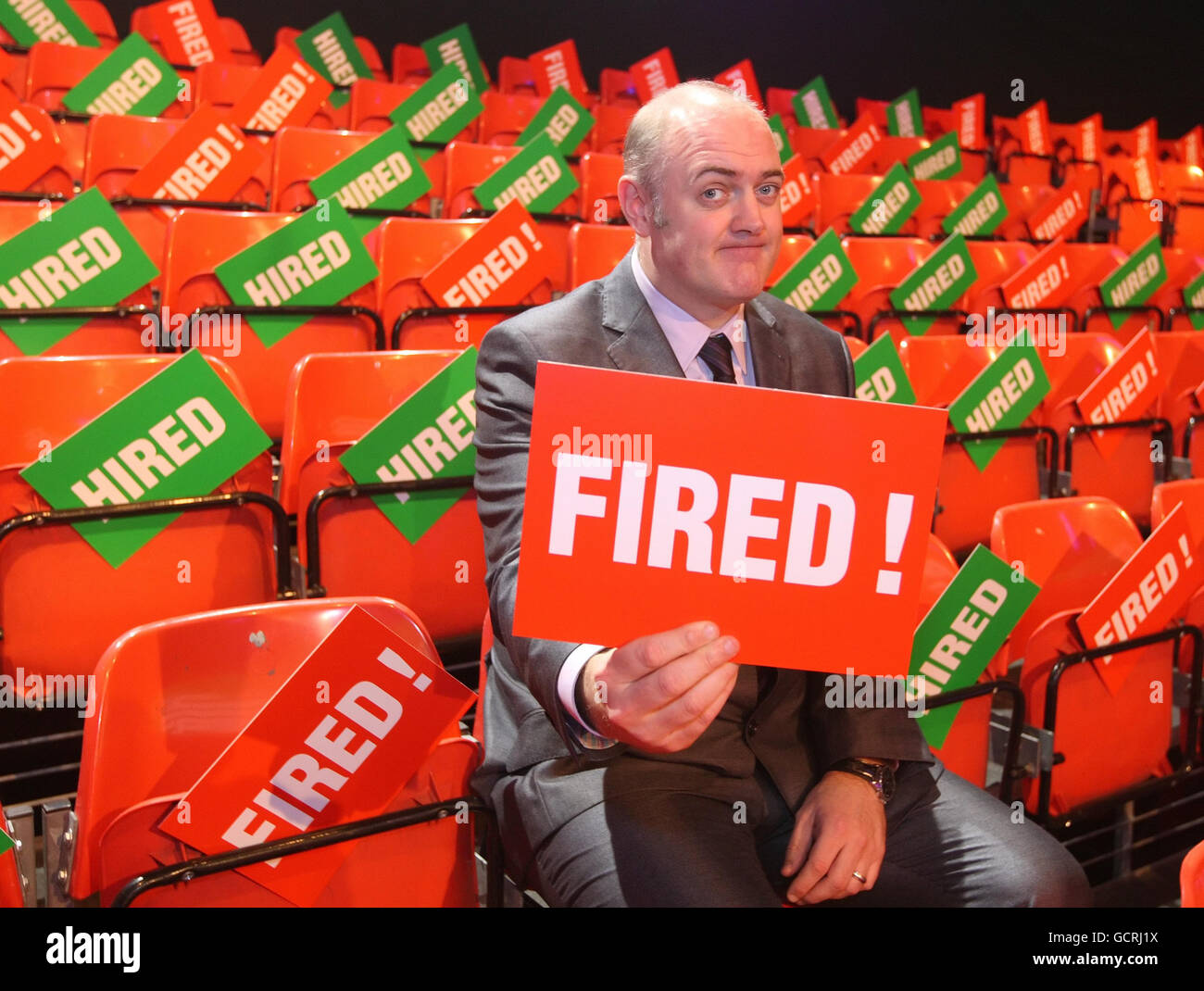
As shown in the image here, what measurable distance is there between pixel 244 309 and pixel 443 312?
537mm

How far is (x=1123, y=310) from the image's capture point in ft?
14.5

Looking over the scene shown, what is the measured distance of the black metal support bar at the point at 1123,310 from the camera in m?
4.32

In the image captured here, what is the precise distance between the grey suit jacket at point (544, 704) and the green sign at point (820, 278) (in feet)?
6.41

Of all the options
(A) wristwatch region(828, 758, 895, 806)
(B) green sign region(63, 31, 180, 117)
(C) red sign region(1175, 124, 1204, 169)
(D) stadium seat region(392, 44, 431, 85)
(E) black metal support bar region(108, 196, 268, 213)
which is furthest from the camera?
(C) red sign region(1175, 124, 1204, 169)

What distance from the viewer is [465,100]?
5215 millimetres

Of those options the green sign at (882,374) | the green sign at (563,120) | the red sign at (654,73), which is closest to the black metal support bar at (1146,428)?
the green sign at (882,374)

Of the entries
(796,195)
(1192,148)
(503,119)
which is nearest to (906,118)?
(1192,148)

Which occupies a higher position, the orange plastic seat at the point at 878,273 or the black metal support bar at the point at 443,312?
the orange plastic seat at the point at 878,273

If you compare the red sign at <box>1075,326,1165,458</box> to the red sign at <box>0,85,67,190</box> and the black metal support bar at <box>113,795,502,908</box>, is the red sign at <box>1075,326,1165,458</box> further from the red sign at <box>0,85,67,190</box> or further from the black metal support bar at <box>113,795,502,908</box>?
the red sign at <box>0,85,67,190</box>

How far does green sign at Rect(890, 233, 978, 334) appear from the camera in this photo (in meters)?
3.98

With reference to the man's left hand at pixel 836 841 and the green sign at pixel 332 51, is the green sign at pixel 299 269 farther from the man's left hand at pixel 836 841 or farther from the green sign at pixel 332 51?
the green sign at pixel 332 51

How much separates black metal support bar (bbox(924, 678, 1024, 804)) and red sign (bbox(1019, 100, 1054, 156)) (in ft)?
22.8

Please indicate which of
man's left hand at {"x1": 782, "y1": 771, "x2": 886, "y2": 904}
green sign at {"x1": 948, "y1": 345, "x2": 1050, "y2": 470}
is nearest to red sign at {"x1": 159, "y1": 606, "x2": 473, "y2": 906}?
man's left hand at {"x1": 782, "y1": 771, "x2": 886, "y2": 904}
